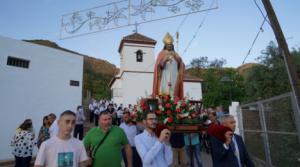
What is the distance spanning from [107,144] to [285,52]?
3.38 meters

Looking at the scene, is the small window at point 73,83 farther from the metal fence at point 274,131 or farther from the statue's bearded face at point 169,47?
the metal fence at point 274,131

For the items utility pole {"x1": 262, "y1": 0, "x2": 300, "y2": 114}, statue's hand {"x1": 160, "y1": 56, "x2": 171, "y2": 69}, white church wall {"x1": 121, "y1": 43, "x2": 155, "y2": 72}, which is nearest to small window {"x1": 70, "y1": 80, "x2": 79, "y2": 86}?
statue's hand {"x1": 160, "y1": 56, "x2": 171, "y2": 69}

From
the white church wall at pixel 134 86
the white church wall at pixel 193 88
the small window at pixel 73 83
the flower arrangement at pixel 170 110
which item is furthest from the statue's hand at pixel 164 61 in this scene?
the white church wall at pixel 193 88

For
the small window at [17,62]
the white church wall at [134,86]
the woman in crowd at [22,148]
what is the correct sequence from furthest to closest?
1. the white church wall at [134,86]
2. the small window at [17,62]
3. the woman in crowd at [22,148]

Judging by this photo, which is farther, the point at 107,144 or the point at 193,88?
the point at 193,88

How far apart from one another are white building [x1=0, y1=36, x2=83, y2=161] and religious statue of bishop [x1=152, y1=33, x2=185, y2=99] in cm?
646

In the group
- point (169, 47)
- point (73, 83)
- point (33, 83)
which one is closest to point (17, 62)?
point (33, 83)

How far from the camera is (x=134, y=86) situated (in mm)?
23531

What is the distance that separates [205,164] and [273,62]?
10059 mm

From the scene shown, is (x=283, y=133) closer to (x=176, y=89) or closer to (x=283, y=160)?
(x=283, y=160)

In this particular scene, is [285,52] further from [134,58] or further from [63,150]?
[134,58]

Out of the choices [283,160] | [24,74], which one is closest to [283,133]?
[283,160]

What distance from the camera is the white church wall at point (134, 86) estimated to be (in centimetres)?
2314

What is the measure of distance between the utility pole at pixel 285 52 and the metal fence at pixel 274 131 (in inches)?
19.8
